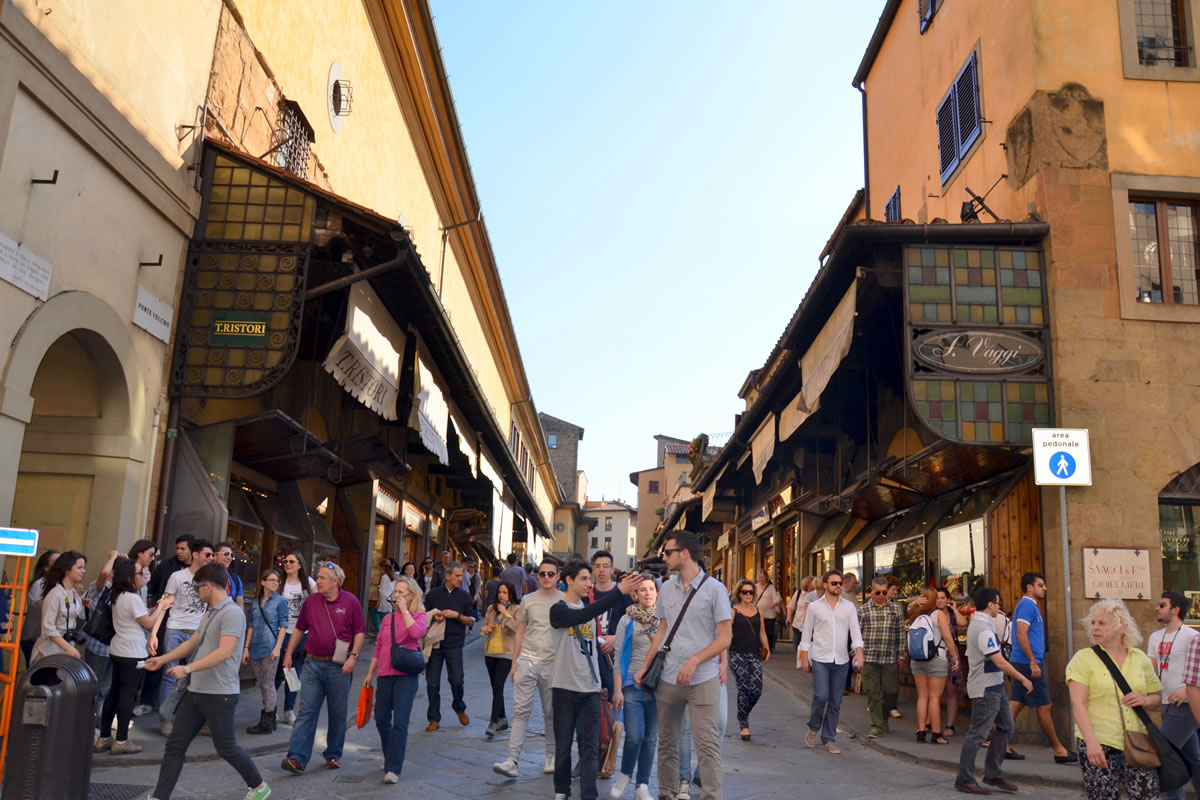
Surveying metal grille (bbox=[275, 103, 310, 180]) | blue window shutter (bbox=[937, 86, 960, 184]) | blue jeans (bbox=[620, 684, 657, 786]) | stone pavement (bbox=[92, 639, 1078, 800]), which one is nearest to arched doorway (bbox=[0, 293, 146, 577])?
stone pavement (bbox=[92, 639, 1078, 800])

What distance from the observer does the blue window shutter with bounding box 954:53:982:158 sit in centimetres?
1329

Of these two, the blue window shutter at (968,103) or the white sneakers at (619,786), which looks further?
the blue window shutter at (968,103)

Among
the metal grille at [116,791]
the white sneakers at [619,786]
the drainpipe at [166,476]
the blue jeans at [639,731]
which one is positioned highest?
the drainpipe at [166,476]

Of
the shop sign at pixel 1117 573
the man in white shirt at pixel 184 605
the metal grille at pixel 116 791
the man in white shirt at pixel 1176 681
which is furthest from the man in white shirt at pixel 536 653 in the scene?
the shop sign at pixel 1117 573

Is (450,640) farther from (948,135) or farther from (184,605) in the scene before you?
(948,135)

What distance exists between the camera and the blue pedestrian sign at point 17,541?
20.5 feet

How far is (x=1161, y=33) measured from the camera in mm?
11773

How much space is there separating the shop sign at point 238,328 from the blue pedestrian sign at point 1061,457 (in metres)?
7.71

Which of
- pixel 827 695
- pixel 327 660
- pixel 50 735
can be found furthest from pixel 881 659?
pixel 50 735

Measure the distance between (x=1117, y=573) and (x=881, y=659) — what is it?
2.50 metres

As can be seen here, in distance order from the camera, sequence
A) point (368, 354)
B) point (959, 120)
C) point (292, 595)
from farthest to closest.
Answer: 1. point (959, 120)
2. point (368, 354)
3. point (292, 595)

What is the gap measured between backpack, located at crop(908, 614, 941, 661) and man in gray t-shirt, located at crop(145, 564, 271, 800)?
21.5 ft

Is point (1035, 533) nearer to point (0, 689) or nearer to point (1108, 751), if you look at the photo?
point (1108, 751)

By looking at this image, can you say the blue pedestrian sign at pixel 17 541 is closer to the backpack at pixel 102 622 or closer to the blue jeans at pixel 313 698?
the backpack at pixel 102 622
